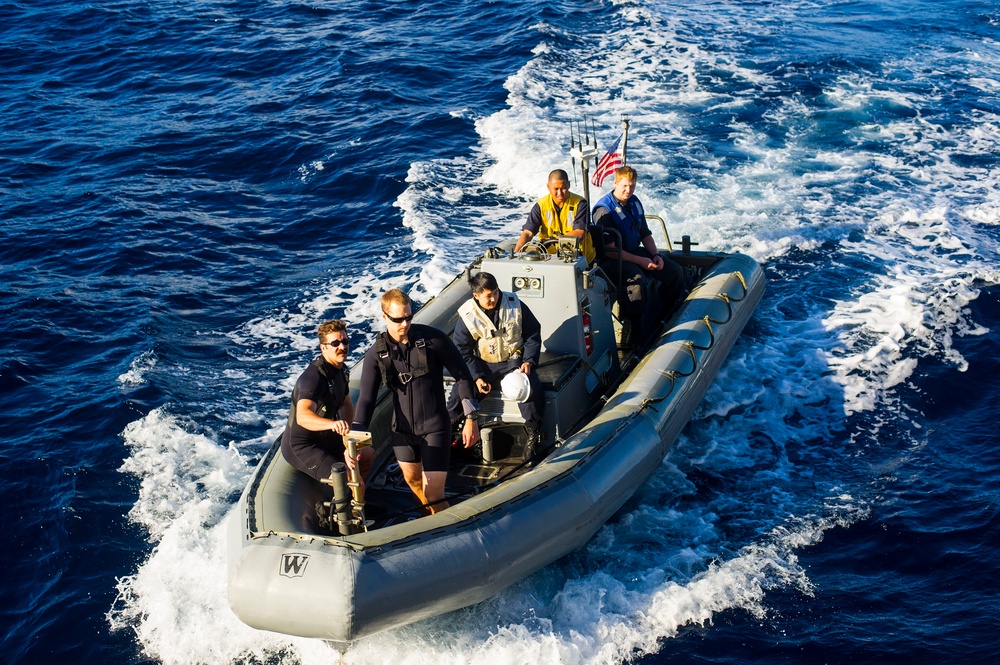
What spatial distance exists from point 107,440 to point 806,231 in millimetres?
8940

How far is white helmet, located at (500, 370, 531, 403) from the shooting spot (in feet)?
26.0

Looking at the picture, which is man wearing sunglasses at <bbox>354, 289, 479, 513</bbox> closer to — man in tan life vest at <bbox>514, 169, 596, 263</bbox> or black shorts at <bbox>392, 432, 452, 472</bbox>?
black shorts at <bbox>392, 432, 452, 472</bbox>

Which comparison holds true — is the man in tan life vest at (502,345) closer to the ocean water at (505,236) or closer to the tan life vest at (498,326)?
the tan life vest at (498,326)

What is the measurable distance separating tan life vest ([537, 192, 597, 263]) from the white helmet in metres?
1.89

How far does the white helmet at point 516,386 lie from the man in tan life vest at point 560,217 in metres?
1.66

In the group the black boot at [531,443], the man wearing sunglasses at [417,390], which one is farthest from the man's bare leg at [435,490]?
the black boot at [531,443]

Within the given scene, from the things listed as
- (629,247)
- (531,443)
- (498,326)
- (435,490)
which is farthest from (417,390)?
(629,247)

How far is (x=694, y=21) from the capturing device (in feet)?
71.6

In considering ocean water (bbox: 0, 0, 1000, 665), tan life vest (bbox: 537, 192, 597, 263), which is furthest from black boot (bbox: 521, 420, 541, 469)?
tan life vest (bbox: 537, 192, 597, 263)

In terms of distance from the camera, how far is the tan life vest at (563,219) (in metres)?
9.46

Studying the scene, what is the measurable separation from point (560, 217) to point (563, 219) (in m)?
0.03

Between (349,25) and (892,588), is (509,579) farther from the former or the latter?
(349,25)

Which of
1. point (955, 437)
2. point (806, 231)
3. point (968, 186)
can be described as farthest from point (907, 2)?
point (955, 437)

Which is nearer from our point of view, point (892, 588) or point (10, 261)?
point (892, 588)
